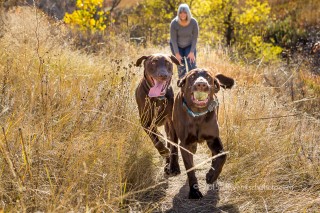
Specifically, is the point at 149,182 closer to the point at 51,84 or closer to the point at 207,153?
the point at 207,153

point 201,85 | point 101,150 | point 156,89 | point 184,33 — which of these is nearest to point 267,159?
point 201,85

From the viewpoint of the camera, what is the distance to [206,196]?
3.57m

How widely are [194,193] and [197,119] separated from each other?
2.05 feet

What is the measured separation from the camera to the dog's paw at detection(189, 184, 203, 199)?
11.3ft

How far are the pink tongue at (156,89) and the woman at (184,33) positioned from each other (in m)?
2.68

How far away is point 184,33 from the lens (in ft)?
22.8

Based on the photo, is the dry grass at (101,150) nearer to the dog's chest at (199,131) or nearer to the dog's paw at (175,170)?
the dog's paw at (175,170)

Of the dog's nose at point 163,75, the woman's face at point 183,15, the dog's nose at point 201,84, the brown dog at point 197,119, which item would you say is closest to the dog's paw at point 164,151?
the brown dog at point 197,119

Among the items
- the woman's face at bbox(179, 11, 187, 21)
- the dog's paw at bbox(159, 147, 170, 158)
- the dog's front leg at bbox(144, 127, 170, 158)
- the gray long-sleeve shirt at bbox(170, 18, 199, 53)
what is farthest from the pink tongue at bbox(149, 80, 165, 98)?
the woman's face at bbox(179, 11, 187, 21)

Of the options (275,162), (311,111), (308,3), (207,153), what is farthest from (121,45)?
(308,3)

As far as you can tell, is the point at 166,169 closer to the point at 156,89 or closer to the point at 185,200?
the point at 185,200

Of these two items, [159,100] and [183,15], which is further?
[183,15]

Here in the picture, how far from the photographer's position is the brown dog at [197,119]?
3410 mm

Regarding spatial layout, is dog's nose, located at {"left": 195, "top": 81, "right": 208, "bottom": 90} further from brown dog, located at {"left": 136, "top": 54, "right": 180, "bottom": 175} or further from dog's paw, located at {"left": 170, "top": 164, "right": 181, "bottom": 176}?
dog's paw, located at {"left": 170, "top": 164, "right": 181, "bottom": 176}
